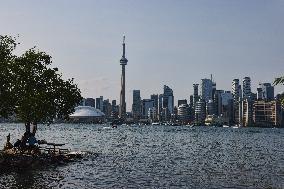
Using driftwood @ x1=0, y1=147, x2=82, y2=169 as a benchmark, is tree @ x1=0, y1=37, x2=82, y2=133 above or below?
above

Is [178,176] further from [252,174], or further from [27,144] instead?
[27,144]

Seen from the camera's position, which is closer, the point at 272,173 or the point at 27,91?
the point at 272,173

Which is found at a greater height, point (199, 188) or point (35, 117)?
point (35, 117)

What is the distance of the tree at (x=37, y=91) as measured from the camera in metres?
65.7

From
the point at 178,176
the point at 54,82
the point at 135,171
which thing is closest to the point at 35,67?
the point at 54,82

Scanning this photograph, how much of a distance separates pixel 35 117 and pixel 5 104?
11629 mm

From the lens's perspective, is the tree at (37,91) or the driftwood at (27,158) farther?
the tree at (37,91)

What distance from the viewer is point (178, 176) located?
185ft

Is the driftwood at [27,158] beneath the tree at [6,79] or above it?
beneath

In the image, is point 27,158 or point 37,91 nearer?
point 27,158

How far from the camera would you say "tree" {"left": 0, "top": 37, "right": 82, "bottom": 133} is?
216 feet

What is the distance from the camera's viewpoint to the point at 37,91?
70625 mm

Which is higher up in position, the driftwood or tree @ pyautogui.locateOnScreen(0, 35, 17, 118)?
tree @ pyautogui.locateOnScreen(0, 35, 17, 118)

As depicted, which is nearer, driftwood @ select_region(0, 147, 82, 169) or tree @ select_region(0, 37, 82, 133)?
driftwood @ select_region(0, 147, 82, 169)
